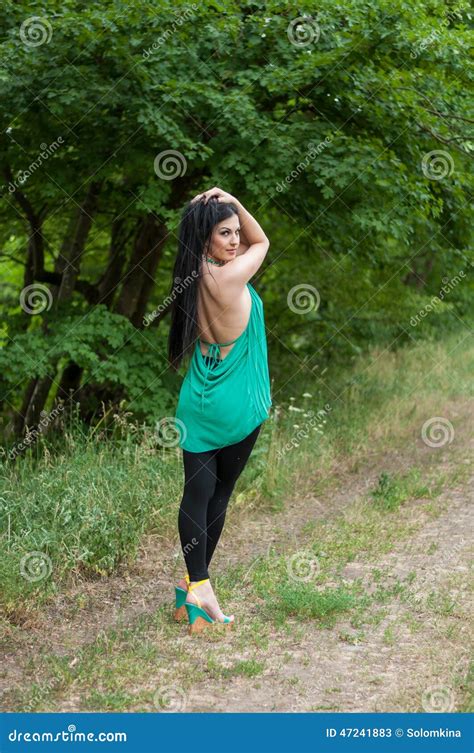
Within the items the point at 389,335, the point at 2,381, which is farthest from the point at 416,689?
the point at 389,335

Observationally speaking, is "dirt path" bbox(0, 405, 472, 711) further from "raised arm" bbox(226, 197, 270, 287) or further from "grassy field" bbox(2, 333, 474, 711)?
"raised arm" bbox(226, 197, 270, 287)

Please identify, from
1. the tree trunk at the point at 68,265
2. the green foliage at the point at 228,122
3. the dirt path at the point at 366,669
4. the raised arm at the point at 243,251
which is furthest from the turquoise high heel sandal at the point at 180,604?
the tree trunk at the point at 68,265

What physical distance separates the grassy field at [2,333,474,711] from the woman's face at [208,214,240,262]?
1792mm

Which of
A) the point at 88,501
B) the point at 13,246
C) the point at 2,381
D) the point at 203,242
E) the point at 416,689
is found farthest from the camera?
the point at 13,246

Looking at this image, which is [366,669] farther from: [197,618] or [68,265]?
[68,265]

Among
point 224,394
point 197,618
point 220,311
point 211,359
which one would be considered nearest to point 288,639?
point 197,618

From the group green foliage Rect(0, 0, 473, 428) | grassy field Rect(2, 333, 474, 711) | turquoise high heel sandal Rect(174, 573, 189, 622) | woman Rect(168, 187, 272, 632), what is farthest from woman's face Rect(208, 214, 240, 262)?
green foliage Rect(0, 0, 473, 428)

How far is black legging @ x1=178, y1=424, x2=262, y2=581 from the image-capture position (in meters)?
4.16

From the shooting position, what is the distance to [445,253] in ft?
31.9

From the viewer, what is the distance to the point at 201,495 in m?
4.17

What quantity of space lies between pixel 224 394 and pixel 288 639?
120cm

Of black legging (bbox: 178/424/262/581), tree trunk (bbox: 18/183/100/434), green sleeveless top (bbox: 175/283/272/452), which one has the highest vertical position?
green sleeveless top (bbox: 175/283/272/452)

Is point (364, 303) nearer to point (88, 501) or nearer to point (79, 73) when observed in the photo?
point (79, 73)

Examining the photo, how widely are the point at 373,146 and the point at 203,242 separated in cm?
408
